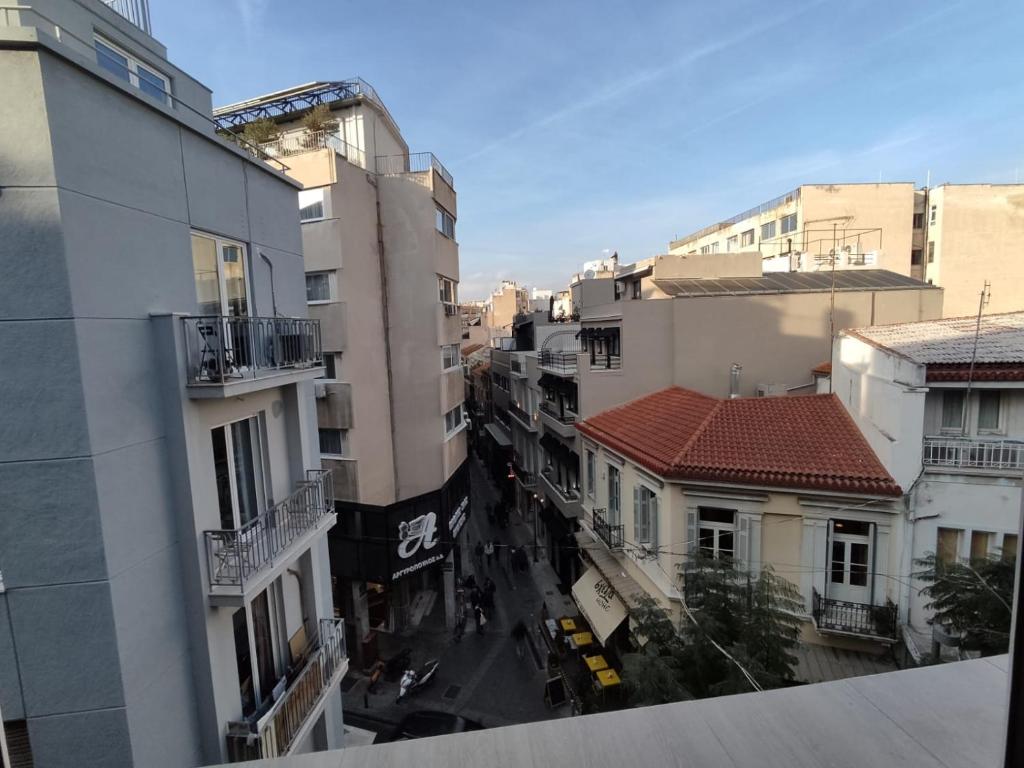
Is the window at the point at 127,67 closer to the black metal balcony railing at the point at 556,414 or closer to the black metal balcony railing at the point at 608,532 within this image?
the black metal balcony railing at the point at 608,532

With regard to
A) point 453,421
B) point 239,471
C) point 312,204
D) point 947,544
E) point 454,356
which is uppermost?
point 312,204

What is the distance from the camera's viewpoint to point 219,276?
5.24 m

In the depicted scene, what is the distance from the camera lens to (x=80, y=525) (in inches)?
140

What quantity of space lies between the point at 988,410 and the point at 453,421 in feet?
41.7

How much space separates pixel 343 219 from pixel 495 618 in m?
12.2

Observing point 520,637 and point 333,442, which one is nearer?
point 333,442

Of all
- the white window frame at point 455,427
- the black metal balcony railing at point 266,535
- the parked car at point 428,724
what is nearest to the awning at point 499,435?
the white window frame at point 455,427

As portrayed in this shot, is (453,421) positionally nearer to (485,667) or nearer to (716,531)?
(485,667)

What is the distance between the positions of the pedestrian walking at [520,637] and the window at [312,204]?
40.1 feet

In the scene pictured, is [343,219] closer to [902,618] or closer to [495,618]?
[495,618]

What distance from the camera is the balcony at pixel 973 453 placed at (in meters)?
7.61

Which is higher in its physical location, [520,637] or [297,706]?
[297,706]

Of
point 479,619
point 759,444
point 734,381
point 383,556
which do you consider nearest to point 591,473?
point 734,381

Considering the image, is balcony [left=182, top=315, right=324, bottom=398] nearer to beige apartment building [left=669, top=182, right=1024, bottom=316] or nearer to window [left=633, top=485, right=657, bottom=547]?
window [left=633, top=485, right=657, bottom=547]
